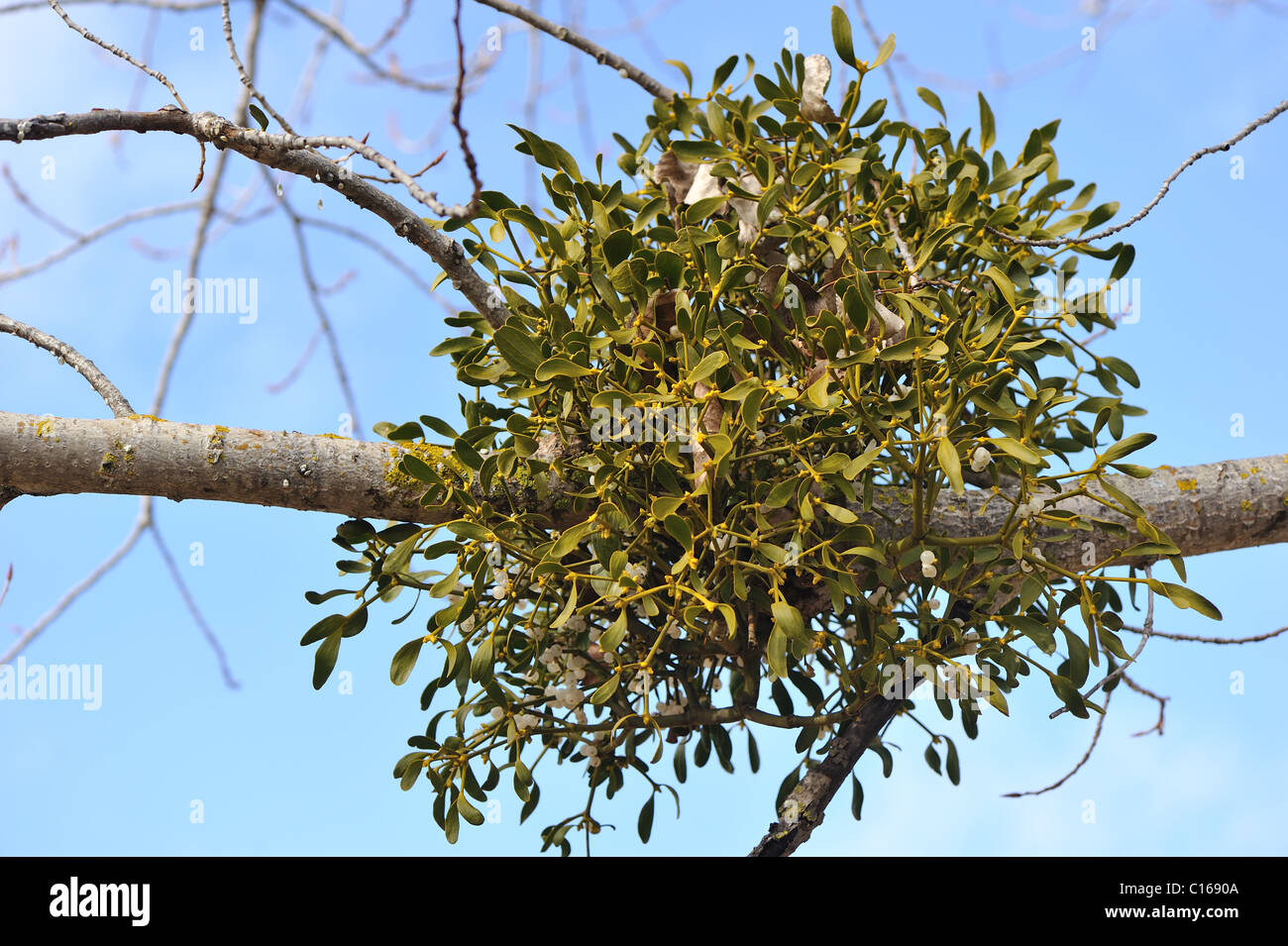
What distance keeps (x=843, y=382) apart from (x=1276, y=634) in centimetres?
77

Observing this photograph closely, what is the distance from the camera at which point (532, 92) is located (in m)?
1.67

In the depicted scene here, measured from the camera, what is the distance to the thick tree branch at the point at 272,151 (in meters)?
1.00

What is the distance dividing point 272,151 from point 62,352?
522 mm

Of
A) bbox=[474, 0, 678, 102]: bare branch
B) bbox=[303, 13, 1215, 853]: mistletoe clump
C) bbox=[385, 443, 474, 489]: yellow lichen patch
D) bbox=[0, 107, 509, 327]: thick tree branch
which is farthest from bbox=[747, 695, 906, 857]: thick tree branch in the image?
bbox=[474, 0, 678, 102]: bare branch

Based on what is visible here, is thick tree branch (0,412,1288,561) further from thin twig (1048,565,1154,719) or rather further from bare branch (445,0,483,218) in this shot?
bare branch (445,0,483,218)

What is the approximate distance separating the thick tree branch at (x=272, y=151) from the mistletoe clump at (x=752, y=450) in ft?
0.11

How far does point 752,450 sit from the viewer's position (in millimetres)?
1003

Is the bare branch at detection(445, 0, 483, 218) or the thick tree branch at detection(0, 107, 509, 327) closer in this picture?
the bare branch at detection(445, 0, 483, 218)

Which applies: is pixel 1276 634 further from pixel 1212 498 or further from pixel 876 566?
pixel 876 566

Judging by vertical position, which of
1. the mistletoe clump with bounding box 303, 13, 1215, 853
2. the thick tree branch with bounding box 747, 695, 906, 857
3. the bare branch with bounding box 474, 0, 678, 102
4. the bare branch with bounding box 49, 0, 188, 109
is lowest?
the thick tree branch with bounding box 747, 695, 906, 857

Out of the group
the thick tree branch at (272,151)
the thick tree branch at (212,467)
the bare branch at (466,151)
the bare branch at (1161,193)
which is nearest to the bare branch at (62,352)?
the thick tree branch at (212,467)

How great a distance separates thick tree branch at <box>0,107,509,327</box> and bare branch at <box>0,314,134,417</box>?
329 millimetres

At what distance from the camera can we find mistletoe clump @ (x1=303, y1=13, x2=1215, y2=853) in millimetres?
934
